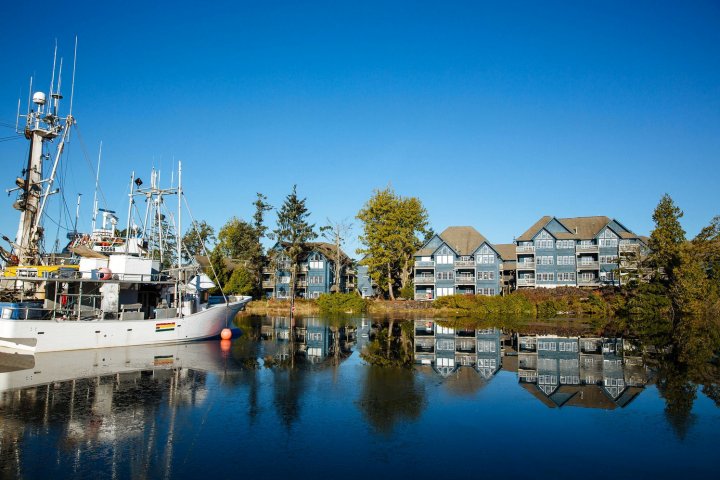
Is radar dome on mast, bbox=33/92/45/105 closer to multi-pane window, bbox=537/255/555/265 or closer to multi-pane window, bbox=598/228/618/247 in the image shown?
multi-pane window, bbox=537/255/555/265

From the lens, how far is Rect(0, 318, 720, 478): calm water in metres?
12.6

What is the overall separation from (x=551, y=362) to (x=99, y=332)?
2699 cm

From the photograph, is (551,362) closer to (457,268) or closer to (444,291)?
(444,291)

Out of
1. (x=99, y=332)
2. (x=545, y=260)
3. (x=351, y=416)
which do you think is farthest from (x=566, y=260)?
(x=351, y=416)

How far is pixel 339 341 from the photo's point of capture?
125 feet

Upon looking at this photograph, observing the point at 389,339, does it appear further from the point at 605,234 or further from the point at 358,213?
Result: the point at 605,234

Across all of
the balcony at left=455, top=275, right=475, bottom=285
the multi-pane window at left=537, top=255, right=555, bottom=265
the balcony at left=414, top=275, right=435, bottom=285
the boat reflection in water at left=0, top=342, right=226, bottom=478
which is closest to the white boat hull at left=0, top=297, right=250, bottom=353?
the boat reflection in water at left=0, top=342, right=226, bottom=478

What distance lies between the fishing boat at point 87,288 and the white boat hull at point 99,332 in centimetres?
5

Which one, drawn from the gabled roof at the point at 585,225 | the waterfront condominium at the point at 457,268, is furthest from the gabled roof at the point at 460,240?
the gabled roof at the point at 585,225

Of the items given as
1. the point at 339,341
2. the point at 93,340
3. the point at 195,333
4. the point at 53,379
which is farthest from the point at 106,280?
the point at 339,341

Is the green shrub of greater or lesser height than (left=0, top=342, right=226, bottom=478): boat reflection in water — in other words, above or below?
above

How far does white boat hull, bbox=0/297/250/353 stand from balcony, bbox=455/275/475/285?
149ft

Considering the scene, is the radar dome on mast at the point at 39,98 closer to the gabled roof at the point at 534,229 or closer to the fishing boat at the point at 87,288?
the fishing boat at the point at 87,288

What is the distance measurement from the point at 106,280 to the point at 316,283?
52.6m
